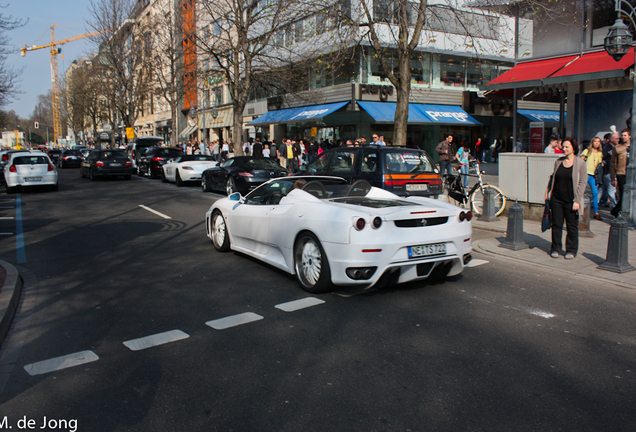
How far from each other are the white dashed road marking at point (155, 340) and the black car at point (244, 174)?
11.4 meters

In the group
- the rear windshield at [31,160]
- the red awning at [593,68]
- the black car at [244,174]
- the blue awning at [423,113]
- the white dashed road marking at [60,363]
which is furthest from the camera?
the blue awning at [423,113]

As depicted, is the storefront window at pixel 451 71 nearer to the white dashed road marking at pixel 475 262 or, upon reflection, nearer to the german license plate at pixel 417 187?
the german license plate at pixel 417 187

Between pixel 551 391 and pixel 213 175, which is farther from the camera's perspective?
pixel 213 175

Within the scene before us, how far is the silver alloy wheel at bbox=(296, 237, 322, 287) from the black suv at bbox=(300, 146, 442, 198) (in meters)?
4.97

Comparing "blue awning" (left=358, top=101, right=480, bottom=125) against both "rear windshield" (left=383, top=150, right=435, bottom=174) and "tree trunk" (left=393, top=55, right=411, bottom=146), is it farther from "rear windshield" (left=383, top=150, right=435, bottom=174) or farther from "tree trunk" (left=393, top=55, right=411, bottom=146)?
"rear windshield" (left=383, top=150, right=435, bottom=174)

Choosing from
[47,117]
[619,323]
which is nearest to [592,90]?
[619,323]

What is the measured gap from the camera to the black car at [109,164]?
24953 mm

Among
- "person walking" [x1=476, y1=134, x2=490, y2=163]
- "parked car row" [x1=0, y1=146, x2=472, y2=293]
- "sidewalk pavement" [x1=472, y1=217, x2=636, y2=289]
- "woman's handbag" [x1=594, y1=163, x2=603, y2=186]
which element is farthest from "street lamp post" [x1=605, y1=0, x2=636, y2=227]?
"person walking" [x1=476, y1=134, x2=490, y2=163]

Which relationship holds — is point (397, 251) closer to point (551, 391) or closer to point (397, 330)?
point (397, 330)

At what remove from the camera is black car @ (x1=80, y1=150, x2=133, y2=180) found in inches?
982

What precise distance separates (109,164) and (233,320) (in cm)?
2240

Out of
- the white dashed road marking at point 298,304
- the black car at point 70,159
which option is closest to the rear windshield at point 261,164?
the white dashed road marking at point 298,304

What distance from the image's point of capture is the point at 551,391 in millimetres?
3549

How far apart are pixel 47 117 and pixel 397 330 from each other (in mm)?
143718
